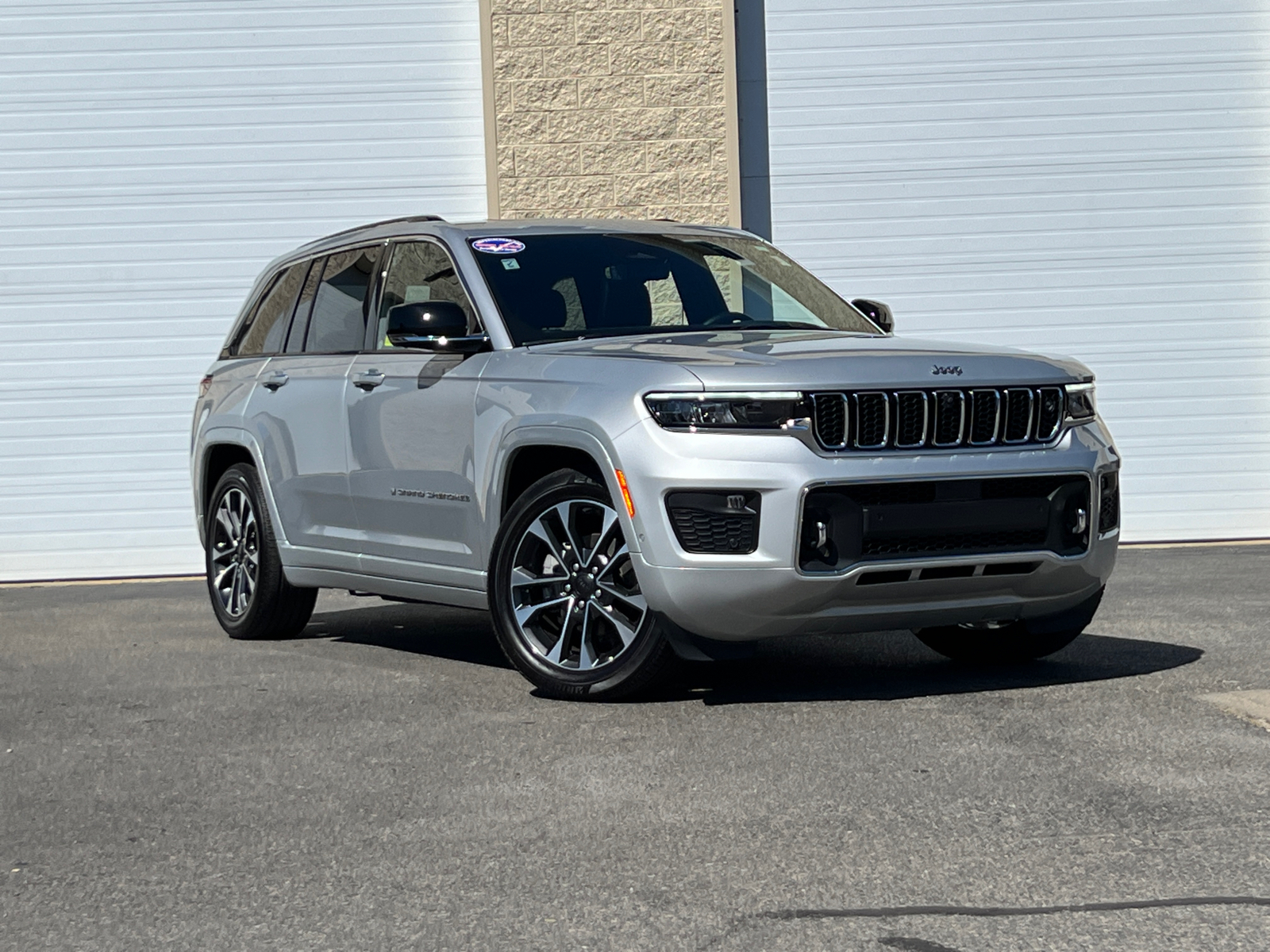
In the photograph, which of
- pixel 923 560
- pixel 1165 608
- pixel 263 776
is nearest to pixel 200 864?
pixel 263 776

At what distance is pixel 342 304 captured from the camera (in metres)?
8.05

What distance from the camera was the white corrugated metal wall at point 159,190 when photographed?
14.1 m

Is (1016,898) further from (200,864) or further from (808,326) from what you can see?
(808,326)

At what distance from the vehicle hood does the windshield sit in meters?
0.28

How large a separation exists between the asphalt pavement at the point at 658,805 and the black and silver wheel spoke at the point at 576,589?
0.21 m

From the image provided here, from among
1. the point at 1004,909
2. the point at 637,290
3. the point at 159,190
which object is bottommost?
the point at 1004,909

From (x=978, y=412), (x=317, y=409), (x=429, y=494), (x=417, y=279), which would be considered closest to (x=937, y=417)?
(x=978, y=412)

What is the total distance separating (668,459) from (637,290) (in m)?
1.57

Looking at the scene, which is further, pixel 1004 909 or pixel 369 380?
pixel 369 380

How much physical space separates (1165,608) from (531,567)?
384 centimetres

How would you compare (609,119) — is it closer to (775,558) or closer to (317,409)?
(317,409)

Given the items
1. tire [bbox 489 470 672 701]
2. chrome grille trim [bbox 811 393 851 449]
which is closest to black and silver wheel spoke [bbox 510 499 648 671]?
tire [bbox 489 470 672 701]

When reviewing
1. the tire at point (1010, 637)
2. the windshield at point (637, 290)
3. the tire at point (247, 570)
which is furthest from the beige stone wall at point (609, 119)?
the tire at point (1010, 637)

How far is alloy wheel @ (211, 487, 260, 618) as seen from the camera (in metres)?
8.58
